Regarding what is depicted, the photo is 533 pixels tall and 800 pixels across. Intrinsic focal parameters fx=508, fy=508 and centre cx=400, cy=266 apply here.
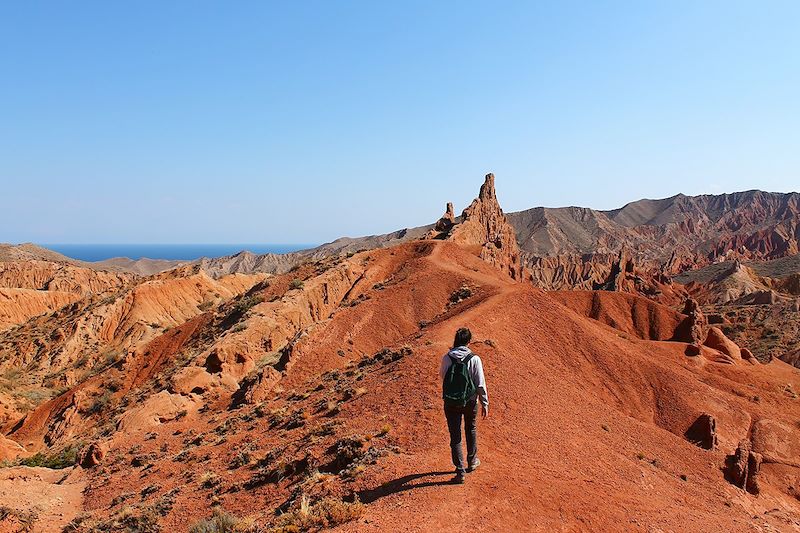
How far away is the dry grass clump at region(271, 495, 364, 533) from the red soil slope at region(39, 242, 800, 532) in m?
0.30

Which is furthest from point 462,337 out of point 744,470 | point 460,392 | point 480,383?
point 744,470

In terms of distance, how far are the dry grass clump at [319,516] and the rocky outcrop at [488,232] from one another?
4187cm

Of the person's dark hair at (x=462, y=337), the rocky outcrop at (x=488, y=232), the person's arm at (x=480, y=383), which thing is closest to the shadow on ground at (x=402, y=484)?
the person's arm at (x=480, y=383)

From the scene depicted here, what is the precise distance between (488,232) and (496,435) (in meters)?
60.6

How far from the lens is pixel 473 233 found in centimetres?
6138

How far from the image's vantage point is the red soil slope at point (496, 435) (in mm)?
9250

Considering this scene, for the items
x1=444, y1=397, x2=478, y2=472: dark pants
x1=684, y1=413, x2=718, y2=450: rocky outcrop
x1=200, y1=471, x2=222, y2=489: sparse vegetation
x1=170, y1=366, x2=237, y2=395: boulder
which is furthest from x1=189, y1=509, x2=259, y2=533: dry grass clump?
x1=684, y1=413, x2=718, y2=450: rocky outcrop

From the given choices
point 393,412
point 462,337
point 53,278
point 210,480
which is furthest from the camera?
point 53,278

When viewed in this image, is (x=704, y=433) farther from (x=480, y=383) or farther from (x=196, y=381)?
(x=196, y=381)

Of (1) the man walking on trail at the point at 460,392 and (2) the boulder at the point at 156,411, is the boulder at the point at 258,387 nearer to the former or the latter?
(2) the boulder at the point at 156,411

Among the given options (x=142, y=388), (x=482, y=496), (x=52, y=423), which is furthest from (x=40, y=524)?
(x=52, y=423)

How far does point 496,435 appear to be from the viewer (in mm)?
12438

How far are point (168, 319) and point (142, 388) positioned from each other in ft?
80.5

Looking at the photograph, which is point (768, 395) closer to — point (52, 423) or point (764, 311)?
point (52, 423)
